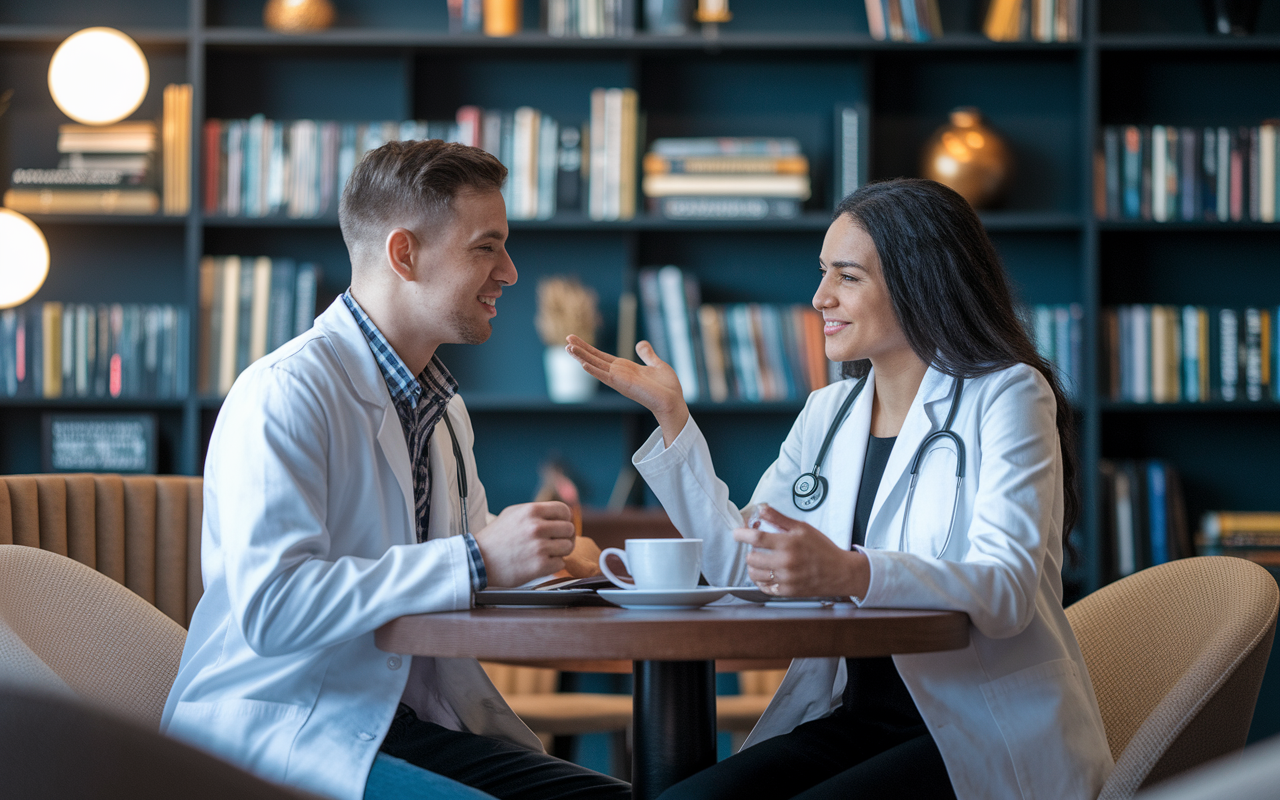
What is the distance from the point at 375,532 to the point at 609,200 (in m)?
2.14

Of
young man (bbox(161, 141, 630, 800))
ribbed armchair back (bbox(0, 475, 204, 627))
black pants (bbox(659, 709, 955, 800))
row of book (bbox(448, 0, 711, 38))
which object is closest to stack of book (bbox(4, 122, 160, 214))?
row of book (bbox(448, 0, 711, 38))

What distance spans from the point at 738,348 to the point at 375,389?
6.72 feet

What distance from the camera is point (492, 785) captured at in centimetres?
141

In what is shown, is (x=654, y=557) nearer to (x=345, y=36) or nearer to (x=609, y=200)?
(x=609, y=200)

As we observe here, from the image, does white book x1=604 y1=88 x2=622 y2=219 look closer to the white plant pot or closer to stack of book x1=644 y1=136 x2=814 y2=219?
stack of book x1=644 y1=136 x2=814 y2=219

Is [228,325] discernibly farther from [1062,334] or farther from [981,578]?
[981,578]

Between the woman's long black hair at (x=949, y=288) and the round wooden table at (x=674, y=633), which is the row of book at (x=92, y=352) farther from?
the round wooden table at (x=674, y=633)

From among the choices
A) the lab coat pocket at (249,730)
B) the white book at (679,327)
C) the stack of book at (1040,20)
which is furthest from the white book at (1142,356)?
the lab coat pocket at (249,730)

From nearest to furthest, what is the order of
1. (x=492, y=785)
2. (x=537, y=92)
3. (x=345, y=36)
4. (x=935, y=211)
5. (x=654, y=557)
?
(x=654, y=557) → (x=492, y=785) → (x=935, y=211) → (x=345, y=36) → (x=537, y=92)

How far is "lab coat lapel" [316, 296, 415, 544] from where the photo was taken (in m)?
1.49

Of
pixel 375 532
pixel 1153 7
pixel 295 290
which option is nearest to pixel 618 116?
pixel 295 290

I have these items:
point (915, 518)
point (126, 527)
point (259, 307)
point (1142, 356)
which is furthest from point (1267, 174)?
point (126, 527)

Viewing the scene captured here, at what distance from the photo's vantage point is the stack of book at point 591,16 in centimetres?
345

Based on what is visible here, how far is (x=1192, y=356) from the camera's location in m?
3.38
